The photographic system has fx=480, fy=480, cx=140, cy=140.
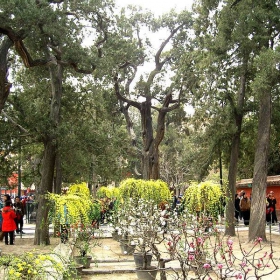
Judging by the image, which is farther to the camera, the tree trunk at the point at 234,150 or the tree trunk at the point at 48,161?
the tree trunk at the point at 234,150

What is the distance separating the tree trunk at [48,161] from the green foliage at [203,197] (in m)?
5.73

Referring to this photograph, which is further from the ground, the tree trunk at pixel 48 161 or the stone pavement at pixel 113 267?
the tree trunk at pixel 48 161

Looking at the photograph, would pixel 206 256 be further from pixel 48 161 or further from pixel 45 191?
pixel 48 161

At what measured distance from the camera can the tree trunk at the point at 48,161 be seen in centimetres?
1687

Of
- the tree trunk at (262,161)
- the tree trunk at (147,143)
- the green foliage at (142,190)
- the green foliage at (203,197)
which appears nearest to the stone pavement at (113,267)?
the green foliage at (203,197)

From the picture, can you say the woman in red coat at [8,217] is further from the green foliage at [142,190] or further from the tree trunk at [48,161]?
the green foliage at [142,190]

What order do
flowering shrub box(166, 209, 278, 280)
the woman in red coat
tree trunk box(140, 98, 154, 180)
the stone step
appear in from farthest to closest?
tree trunk box(140, 98, 154, 180), the woman in red coat, the stone step, flowering shrub box(166, 209, 278, 280)

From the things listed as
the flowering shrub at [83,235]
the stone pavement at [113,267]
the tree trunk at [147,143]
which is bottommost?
the stone pavement at [113,267]

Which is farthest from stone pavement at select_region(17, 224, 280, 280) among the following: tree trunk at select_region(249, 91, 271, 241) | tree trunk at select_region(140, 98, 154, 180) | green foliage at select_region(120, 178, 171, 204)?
tree trunk at select_region(140, 98, 154, 180)

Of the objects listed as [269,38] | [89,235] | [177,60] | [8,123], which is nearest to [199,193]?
[89,235]

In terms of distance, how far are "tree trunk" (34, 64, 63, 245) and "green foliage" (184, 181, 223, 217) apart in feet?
18.8

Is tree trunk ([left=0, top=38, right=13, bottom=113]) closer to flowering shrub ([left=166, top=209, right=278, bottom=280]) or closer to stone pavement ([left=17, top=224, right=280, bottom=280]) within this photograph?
stone pavement ([left=17, top=224, right=280, bottom=280])

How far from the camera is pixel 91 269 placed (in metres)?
11.4

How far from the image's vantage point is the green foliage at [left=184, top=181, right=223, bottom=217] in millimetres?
12906
